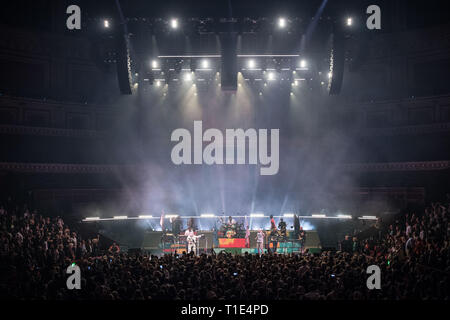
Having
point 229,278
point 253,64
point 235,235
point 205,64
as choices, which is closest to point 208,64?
point 205,64

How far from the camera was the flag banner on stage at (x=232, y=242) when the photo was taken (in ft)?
74.7

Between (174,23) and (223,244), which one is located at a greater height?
(174,23)

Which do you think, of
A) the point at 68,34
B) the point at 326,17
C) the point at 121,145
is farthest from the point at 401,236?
the point at 68,34

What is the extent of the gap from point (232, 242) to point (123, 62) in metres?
10.3

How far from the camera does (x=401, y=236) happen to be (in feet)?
62.8

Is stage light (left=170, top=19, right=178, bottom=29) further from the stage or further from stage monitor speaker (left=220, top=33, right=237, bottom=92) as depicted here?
the stage

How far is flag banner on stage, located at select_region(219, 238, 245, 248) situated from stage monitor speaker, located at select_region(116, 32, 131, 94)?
8.81 m

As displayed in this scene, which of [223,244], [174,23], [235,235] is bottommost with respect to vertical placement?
[223,244]

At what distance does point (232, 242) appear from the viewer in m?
22.8

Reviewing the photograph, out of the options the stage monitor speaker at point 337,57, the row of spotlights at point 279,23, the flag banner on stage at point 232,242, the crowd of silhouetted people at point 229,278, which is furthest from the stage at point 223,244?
the row of spotlights at point 279,23

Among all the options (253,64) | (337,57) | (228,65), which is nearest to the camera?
(337,57)

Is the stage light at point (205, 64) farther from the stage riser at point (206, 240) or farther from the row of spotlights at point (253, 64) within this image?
the stage riser at point (206, 240)

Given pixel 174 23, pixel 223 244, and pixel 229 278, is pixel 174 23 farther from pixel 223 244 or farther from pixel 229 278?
pixel 229 278

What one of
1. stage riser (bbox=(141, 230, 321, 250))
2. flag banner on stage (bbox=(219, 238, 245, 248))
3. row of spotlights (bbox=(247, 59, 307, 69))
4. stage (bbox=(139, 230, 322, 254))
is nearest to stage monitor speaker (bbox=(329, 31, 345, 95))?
row of spotlights (bbox=(247, 59, 307, 69))
